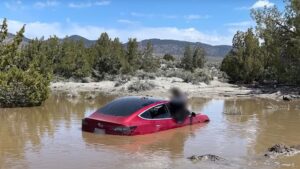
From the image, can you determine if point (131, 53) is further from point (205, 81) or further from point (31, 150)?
point (31, 150)

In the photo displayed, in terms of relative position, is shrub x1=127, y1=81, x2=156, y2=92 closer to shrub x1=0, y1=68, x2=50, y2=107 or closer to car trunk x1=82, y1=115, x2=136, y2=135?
shrub x1=0, y1=68, x2=50, y2=107

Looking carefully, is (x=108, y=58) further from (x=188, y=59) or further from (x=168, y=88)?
(x=188, y=59)

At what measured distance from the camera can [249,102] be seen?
2806cm

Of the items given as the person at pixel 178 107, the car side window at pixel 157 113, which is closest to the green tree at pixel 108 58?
the person at pixel 178 107

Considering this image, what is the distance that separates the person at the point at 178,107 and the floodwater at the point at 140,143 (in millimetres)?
438

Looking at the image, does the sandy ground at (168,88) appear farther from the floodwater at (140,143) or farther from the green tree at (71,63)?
the floodwater at (140,143)

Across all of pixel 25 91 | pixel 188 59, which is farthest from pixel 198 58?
pixel 25 91

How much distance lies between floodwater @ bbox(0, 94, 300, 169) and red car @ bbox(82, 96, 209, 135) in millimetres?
240

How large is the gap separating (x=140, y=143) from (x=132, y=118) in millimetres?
1273

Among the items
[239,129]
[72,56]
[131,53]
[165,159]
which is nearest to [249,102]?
[239,129]

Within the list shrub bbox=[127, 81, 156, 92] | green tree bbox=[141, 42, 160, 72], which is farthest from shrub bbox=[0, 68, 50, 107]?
green tree bbox=[141, 42, 160, 72]

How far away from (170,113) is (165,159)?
4584 mm

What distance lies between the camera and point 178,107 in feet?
53.9

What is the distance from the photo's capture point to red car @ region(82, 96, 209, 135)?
14414 millimetres
